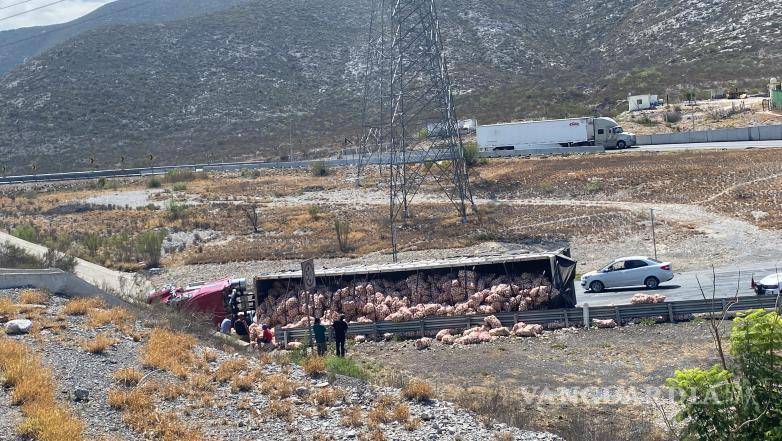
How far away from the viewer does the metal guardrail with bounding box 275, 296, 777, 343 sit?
21719 mm

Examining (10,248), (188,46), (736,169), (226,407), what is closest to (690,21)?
(736,169)

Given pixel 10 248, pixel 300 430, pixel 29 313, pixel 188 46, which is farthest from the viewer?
pixel 188 46

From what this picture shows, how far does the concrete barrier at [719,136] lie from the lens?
6117 centimetres

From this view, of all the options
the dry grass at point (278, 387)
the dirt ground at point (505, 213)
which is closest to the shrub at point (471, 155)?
the dirt ground at point (505, 213)

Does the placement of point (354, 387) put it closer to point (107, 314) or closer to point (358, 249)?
point (107, 314)

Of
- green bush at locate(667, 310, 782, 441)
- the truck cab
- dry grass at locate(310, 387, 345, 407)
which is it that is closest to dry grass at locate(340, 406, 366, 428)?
dry grass at locate(310, 387, 345, 407)

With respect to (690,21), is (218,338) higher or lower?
lower

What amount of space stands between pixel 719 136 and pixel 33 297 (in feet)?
187

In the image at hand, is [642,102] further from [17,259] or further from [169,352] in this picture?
[169,352]

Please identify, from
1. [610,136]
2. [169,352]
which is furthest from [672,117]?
[169,352]

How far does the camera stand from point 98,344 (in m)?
15.5

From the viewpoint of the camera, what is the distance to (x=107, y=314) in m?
17.9

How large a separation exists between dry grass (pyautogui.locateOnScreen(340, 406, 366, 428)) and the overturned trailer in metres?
10.7

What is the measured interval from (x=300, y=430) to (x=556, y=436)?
3.77m
